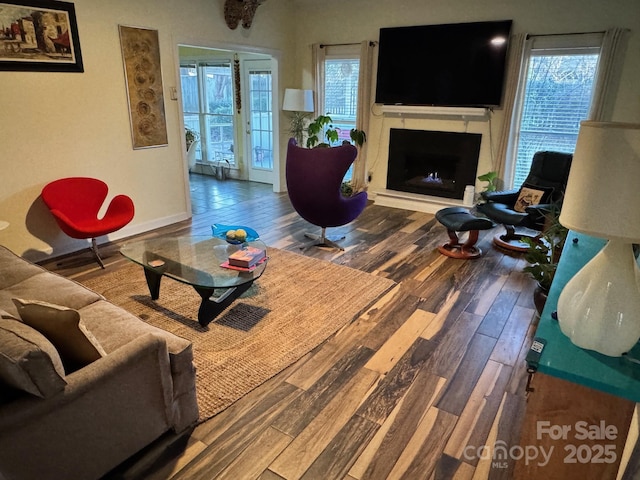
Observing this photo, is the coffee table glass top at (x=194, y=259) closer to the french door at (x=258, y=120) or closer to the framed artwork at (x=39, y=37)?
the framed artwork at (x=39, y=37)

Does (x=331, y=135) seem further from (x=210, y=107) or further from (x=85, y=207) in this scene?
(x=85, y=207)

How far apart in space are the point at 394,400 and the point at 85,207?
3344 millimetres

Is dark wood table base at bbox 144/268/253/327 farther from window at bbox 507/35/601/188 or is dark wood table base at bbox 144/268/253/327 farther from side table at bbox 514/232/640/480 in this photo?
window at bbox 507/35/601/188

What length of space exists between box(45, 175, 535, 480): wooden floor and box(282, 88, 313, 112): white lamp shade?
3357 millimetres

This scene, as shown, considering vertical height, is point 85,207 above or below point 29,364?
below

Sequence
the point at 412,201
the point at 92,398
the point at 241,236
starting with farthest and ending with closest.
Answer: the point at 412,201
the point at 241,236
the point at 92,398

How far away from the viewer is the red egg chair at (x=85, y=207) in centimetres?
372

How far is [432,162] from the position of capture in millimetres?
6000

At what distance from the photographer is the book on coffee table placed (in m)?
2.87

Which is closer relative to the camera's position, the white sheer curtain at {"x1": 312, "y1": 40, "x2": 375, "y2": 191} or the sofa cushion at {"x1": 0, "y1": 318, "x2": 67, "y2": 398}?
the sofa cushion at {"x1": 0, "y1": 318, "x2": 67, "y2": 398}

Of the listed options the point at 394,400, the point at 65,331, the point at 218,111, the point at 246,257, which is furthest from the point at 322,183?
the point at 218,111

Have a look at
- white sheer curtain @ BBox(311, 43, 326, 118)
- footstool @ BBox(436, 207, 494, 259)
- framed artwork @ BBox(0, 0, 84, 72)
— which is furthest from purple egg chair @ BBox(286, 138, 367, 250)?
white sheer curtain @ BBox(311, 43, 326, 118)

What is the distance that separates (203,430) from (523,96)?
5.05 m

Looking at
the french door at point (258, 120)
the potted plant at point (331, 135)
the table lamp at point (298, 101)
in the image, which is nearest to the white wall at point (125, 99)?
the potted plant at point (331, 135)
